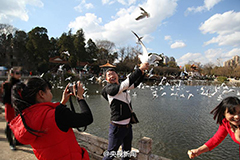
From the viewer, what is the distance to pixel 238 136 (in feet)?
4.55

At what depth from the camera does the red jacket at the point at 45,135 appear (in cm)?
93

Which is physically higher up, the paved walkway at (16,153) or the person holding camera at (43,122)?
the person holding camera at (43,122)

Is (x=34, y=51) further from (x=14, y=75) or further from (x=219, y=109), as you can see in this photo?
(x=219, y=109)

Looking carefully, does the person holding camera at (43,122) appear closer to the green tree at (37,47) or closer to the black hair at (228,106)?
the black hair at (228,106)

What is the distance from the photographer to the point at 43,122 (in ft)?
3.06

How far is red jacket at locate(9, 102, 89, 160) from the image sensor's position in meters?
0.93

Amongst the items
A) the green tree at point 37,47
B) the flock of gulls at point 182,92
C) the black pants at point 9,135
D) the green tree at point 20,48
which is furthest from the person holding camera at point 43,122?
the green tree at point 20,48

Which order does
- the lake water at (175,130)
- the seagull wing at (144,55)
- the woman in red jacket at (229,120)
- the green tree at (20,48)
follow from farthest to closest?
the green tree at (20,48), the lake water at (175,130), the seagull wing at (144,55), the woman in red jacket at (229,120)

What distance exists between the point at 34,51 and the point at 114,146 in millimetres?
34609

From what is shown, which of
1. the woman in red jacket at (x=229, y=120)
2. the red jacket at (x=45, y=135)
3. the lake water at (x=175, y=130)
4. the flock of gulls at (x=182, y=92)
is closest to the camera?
the red jacket at (x=45, y=135)

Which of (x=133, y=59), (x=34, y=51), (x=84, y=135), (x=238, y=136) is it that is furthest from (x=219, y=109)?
(x=133, y=59)

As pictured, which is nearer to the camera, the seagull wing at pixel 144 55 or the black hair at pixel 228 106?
the black hair at pixel 228 106

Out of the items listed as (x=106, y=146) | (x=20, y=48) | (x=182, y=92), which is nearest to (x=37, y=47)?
(x=20, y=48)

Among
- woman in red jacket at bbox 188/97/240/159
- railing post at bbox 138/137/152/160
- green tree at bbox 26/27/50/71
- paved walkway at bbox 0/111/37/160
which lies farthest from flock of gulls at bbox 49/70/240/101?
green tree at bbox 26/27/50/71
